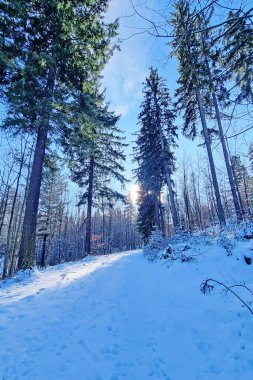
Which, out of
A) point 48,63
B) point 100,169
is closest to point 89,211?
point 100,169

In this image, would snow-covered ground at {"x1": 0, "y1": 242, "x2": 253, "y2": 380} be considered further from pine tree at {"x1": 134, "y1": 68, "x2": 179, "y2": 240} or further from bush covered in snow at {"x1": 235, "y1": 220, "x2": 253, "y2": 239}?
pine tree at {"x1": 134, "y1": 68, "x2": 179, "y2": 240}

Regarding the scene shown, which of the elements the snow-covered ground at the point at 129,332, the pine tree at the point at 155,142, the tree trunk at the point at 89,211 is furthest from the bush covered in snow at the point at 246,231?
the tree trunk at the point at 89,211

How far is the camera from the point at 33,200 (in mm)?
8586

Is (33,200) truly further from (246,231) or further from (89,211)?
(89,211)

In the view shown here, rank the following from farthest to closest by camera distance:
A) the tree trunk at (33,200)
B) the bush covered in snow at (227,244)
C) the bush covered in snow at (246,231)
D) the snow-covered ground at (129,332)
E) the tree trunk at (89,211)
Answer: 1. the tree trunk at (89,211)
2. the tree trunk at (33,200)
3. the bush covered in snow at (246,231)
4. the bush covered in snow at (227,244)
5. the snow-covered ground at (129,332)

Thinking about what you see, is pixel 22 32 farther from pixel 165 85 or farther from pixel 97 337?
pixel 165 85

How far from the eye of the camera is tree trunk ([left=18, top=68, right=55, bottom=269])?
799 cm

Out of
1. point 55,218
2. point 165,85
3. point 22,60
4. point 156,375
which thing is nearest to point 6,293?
point 156,375

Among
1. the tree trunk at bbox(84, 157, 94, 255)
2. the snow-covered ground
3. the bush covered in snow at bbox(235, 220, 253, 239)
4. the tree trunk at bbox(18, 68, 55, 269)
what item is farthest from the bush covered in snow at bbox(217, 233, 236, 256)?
the tree trunk at bbox(84, 157, 94, 255)

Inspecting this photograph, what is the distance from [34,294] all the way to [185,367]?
4.04m

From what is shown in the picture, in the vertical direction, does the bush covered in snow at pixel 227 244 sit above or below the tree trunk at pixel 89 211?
below

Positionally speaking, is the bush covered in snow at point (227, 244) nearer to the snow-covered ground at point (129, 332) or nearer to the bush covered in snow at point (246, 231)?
the bush covered in snow at point (246, 231)

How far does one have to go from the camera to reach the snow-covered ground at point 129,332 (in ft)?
9.31

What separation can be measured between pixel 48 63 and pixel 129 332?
856cm
